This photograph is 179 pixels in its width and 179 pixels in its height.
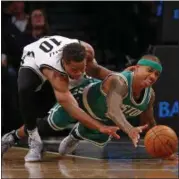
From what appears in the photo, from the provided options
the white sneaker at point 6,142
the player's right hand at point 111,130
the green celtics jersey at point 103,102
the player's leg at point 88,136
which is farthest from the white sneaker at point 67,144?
the player's right hand at point 111,130

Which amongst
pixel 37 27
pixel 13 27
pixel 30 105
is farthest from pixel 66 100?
pixel 13 27

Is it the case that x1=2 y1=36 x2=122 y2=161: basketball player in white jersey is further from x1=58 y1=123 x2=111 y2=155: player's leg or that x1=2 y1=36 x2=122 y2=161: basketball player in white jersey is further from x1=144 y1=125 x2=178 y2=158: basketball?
x1=144 y1=125 x2=178 y2=158: basketball

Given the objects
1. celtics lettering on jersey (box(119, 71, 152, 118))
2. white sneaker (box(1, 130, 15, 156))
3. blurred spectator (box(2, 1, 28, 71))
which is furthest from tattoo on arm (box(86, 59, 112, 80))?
blurred spectator (box(2, 1, 28, 71))

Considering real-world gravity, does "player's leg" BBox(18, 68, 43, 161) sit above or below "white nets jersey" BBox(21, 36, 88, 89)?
below

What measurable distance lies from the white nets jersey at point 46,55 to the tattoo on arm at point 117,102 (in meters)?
0.50

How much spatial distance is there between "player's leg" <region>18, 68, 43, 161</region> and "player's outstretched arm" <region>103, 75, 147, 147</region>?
0.78m

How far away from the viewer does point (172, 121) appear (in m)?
9.66

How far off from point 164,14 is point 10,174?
442cm

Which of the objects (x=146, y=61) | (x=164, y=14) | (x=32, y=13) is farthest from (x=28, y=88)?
(x=164, y=14)

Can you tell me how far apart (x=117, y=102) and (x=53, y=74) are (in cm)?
70

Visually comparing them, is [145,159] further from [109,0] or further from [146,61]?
[109,0]

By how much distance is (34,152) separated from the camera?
6949mm

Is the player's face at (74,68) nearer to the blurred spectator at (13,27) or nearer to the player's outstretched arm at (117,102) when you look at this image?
the player's outstretched arm at (117,102)

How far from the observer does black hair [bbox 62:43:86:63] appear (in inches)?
254
